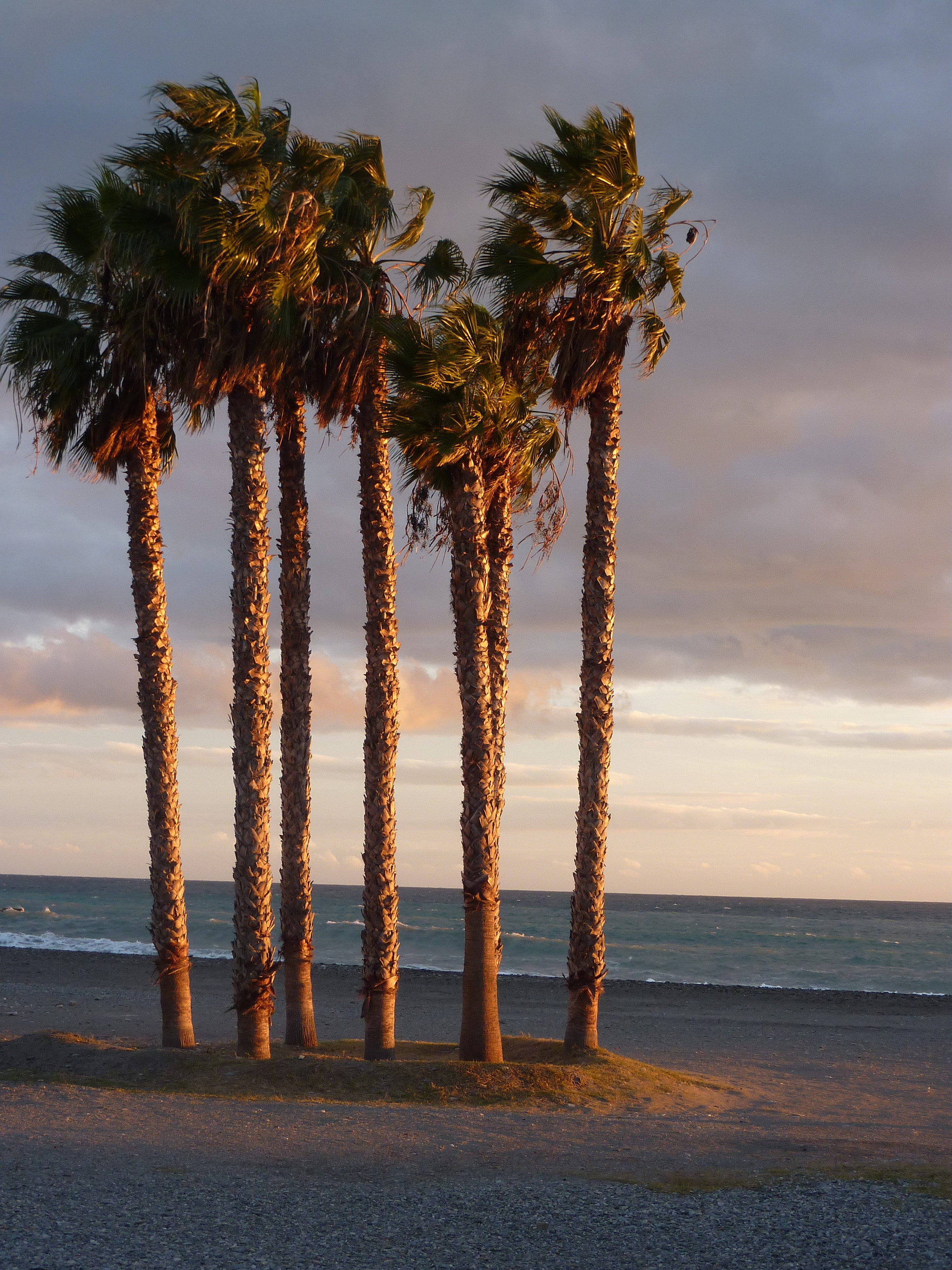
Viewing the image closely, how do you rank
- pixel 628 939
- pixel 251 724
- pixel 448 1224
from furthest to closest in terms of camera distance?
1. pixel 628 939
2. pixel 251 724
3. pixel 448 1224

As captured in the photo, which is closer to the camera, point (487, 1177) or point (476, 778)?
point (487, 1177)

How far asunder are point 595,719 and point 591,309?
6.29 metres

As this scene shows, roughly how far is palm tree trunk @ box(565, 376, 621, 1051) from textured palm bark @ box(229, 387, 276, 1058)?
182 inches

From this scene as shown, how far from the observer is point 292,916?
1658cm

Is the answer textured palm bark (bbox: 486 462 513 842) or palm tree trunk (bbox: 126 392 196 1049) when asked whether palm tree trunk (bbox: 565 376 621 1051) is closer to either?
textured palm bark (bbox: 486 462 513 842)

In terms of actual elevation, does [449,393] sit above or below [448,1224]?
above

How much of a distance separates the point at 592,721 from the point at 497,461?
4357mm

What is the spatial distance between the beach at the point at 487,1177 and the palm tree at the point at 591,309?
11.0 ft

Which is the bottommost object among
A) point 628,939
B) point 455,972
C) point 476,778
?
point 628,939

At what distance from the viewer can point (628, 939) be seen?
64.2m

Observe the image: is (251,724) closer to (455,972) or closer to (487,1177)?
(487,1177)

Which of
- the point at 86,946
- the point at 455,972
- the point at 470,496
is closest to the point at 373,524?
the point at 470,496

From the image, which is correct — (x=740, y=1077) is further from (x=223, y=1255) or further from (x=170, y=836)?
(x=223, y=1255)

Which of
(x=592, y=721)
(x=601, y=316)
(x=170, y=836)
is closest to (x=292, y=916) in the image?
(x=170, y=836)
